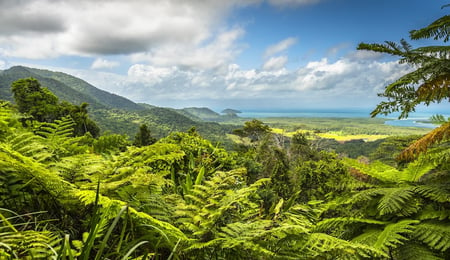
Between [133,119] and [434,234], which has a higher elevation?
[434,234]

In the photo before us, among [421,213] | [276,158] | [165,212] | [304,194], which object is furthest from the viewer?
[276,158]

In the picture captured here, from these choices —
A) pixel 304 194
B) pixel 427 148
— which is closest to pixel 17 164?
pixel 427 148

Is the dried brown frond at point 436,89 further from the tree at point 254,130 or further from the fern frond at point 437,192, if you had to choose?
the tree at point 254,130

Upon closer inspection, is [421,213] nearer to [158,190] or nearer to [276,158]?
[158,190]

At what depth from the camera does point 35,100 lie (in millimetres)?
22125

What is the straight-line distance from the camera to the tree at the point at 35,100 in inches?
833

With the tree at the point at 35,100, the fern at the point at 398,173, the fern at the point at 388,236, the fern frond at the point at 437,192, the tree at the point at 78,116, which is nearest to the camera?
the fern at the point at 388,236

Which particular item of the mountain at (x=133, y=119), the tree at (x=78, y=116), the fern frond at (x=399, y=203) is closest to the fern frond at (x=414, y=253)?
the fern frond at (x=399, y=203)

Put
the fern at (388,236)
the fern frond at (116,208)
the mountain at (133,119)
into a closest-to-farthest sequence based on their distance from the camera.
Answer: the fern frond at (116,208), the fern at (388,236), the mountain at (133,119)

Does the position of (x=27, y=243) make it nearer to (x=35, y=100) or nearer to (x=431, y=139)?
(x=431, y=139)

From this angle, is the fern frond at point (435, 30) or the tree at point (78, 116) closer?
the fern frond at point (435, 30)

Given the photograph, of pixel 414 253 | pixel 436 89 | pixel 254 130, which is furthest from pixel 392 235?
pixel 254 130

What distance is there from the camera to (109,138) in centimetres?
323

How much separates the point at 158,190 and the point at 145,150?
0.28 meters
